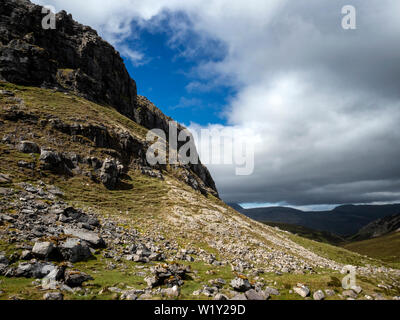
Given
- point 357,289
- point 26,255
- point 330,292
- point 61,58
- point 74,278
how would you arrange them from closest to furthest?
point 74,278, point 330,292, point 26,255, point 357,289, point 61,58

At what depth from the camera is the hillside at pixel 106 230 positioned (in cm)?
1600

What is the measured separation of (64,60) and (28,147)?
10419 centimetres

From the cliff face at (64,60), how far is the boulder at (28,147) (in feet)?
202

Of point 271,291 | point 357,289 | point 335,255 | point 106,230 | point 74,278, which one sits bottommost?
point 335,255

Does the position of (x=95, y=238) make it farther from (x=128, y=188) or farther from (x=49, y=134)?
(x=49, y=134)

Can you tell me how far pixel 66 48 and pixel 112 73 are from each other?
3024 cm

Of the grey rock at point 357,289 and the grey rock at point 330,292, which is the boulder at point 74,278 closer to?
the grey rock at point 330,292

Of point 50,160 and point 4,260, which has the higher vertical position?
point 50,160

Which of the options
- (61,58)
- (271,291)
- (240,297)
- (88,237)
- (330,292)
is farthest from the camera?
(61,58)

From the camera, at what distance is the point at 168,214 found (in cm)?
4550

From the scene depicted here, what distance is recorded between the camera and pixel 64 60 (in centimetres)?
12012

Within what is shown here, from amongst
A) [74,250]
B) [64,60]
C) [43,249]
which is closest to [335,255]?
[74,250]

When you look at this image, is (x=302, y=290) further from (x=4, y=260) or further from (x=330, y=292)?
(x=4, y=260)

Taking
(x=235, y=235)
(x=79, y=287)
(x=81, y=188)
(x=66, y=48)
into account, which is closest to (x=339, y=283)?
(x=79, y=287)
